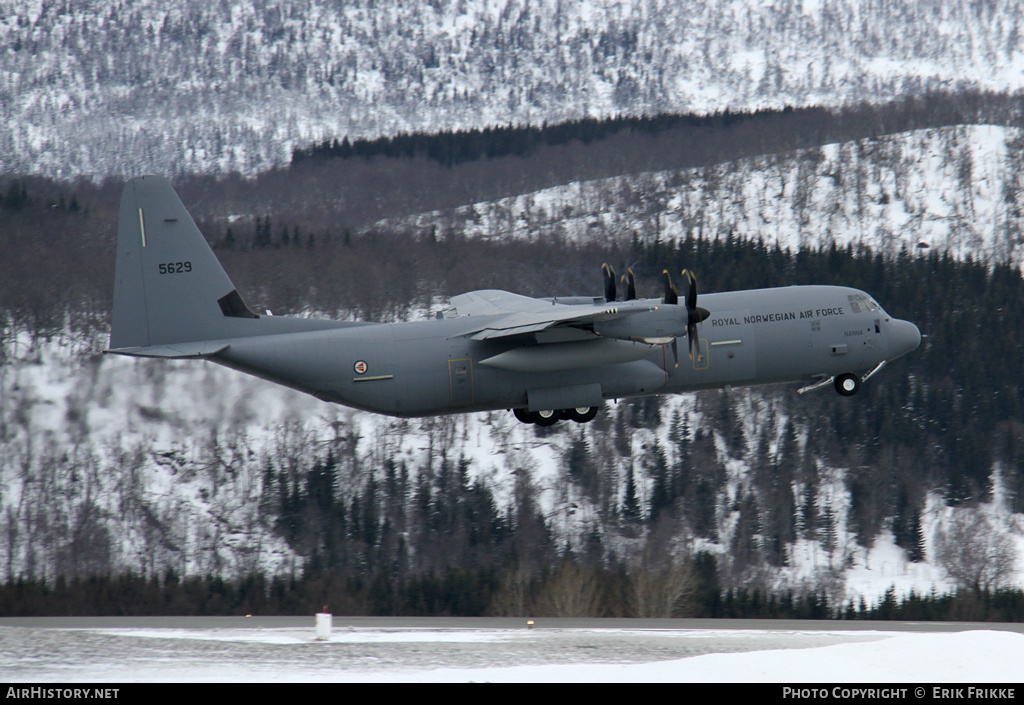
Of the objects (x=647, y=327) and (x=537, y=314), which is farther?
(x=537, y=314)

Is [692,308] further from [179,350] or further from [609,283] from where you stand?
[179,350]

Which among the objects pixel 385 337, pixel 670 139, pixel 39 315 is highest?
pixel 670 139

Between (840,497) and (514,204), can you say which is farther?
(514,204)

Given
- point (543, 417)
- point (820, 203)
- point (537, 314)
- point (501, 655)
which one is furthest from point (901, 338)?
point (820, 203)

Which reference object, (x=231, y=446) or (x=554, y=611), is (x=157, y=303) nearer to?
(x=554, y=611)

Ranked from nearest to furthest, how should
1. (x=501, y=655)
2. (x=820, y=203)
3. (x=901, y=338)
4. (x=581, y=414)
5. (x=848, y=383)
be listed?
(x=501, y=655)
(x=581, y=414)
(x=901, y=338)
(x=848, y=383)
(x=820, y=203)

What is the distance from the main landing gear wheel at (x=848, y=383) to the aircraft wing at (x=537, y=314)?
861 centimetres

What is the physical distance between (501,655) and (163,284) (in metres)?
14.4

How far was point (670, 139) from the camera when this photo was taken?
154000mm

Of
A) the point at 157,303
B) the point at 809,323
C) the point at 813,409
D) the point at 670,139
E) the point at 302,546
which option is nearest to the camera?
the point at 157,303

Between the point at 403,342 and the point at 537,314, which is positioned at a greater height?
the point at 537,314

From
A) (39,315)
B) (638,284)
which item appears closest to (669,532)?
(638,284)

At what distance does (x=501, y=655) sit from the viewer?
2953 cm

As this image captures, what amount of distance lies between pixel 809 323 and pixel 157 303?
65.8 feet
